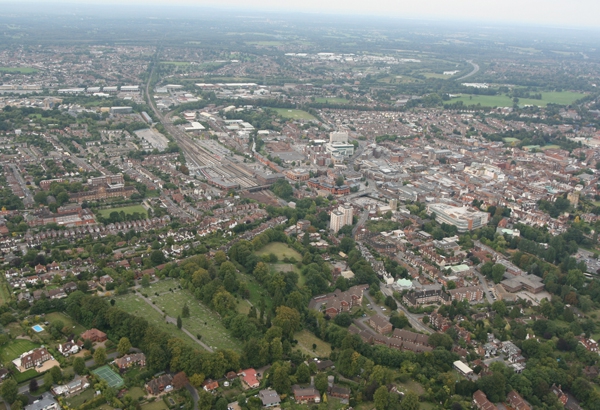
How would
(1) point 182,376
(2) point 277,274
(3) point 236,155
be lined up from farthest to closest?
(3) point 236,155, (2) point 277,274, (1) point 182,376

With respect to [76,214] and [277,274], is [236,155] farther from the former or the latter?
[277,274]

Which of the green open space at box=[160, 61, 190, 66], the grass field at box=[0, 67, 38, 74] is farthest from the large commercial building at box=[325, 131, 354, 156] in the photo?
the green open space at box=[160, 61, 190, 66]

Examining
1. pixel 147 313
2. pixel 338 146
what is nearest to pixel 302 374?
pixel 147 313

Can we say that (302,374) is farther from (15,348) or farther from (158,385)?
(15,348)

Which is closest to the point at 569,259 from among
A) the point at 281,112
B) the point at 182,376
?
the point at 182,376

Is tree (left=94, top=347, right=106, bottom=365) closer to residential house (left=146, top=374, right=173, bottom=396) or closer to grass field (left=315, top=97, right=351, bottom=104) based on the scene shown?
residential house (left=146, top=374, right=173, bottom=396)
